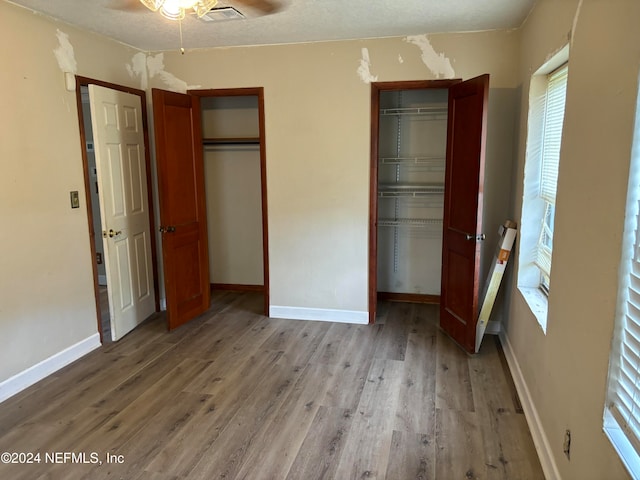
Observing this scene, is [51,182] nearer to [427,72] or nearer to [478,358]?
[427,72]

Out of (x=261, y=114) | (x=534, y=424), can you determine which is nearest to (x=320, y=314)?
(x=261, y=114)

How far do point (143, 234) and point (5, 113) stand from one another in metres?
1.55

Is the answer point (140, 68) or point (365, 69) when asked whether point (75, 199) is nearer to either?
point (140, 68)

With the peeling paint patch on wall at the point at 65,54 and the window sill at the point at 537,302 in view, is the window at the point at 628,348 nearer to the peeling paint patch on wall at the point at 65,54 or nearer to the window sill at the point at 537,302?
the window sill at the point at 537,302

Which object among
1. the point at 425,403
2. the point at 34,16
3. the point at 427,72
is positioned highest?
the point at 34,16

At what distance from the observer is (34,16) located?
2.88 m

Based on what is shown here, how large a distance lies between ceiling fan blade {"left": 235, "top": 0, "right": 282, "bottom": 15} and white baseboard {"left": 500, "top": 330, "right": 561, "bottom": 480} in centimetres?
278

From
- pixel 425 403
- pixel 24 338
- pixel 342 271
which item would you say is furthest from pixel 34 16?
pixel 425 403

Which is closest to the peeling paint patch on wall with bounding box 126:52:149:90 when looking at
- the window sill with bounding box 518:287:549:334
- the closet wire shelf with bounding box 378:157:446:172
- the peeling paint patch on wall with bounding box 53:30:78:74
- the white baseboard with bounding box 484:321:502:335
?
the peeling paint patch on wall with bounding box 53:30:78:74

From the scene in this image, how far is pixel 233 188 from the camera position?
16.1 feet

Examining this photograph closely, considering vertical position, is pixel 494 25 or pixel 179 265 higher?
pixel 494 25

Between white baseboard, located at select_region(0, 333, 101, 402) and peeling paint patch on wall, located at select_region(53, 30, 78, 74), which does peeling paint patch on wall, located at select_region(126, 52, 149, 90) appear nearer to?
peeling paint patch on wall, located at select_region(53, 30, 78, 74)

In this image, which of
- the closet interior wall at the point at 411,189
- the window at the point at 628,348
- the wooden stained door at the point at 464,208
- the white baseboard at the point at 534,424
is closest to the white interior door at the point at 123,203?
the closet interior wall at the point at 411,189

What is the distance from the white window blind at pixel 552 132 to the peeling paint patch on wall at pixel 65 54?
323 cm
